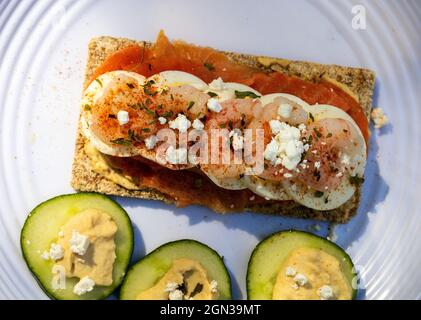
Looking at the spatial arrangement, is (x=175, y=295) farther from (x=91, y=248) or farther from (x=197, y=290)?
(x=91, y=248)

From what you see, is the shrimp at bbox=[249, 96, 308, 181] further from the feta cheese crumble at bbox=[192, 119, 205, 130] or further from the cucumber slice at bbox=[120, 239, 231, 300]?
the cucumber slice at bbox=[120, 239, 231, 300]

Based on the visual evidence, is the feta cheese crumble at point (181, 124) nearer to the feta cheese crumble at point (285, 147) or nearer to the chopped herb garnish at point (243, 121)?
the chopped herb garnish at point (243, 121)

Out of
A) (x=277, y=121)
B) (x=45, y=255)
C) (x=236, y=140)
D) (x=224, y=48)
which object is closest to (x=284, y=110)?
(x=277, y=121)

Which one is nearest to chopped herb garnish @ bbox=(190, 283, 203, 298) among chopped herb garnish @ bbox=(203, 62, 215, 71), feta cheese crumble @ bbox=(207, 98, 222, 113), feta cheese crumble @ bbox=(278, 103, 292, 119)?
feta cheese crumble @ bbox=(207, 98, 222, 113)

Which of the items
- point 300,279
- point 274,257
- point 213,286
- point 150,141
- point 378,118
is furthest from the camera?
point 378,118

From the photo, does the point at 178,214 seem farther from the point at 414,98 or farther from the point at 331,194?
the point at 414,98

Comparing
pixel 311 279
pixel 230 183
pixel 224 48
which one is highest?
pixel 224 48
